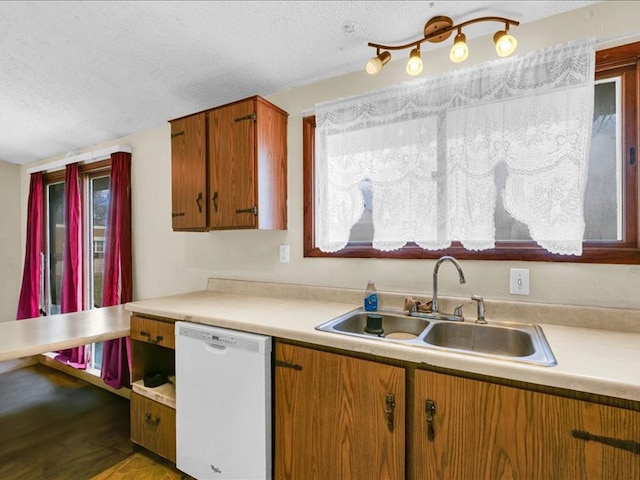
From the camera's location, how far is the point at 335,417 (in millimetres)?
1257

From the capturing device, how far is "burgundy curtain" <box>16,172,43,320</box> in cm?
364

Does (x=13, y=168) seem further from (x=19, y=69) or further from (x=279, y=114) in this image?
(x=279, y=114)

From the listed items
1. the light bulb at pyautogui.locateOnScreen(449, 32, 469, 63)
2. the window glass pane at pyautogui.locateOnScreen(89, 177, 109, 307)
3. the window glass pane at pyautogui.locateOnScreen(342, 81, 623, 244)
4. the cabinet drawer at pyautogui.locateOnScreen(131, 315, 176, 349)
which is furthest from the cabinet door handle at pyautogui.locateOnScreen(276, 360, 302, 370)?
the window glass pane at pyautogui.locateOnScreen(89, 177, 109, 307)

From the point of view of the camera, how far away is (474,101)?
151 centimetres

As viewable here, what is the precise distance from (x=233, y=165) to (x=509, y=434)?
1.77m

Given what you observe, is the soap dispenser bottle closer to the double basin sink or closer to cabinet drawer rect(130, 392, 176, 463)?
the double basin sink

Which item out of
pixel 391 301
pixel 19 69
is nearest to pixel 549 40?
pixel 391 301

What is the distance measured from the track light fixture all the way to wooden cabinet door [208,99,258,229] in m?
0.76

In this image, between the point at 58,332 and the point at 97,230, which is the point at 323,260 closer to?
the point at 58,332

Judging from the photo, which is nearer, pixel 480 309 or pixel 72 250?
pixel 480 309

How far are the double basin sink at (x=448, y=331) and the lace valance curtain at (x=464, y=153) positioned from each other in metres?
0.36

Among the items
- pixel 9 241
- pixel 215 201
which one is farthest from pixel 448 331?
pixel 9 241

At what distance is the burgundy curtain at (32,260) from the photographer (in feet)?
12.0

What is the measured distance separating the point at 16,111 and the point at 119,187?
2.88 ft
